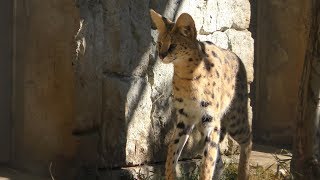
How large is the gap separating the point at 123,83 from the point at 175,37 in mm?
692

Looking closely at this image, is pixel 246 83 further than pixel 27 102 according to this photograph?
Yes

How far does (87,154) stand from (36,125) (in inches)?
21.2

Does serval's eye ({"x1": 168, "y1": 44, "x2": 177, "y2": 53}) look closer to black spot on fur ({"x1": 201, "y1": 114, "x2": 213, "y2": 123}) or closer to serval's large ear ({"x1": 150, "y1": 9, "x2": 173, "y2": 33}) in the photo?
serval's large ear ({"x1": 150, "y1": 9, "x2": 173, "y2": 33})

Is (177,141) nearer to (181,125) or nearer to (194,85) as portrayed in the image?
(181,125)

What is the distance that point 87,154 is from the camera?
6.43m

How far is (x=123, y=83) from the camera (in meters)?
6.58

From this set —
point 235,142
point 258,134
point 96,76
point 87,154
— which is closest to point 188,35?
point 96,76

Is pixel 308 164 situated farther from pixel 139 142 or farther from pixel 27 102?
pixel 27 102

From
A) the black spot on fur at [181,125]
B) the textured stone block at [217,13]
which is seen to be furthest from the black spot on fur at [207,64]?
the textured stone block at [217,13]

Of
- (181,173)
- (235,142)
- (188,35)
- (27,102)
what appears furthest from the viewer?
(235,142)

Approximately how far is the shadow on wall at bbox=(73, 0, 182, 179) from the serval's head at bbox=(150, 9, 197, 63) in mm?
407

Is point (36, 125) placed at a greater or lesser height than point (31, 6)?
lesser

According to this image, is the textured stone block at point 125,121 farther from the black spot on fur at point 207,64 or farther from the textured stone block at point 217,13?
the textured stone block at point 217,13

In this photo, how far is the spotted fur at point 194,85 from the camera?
244 inches
